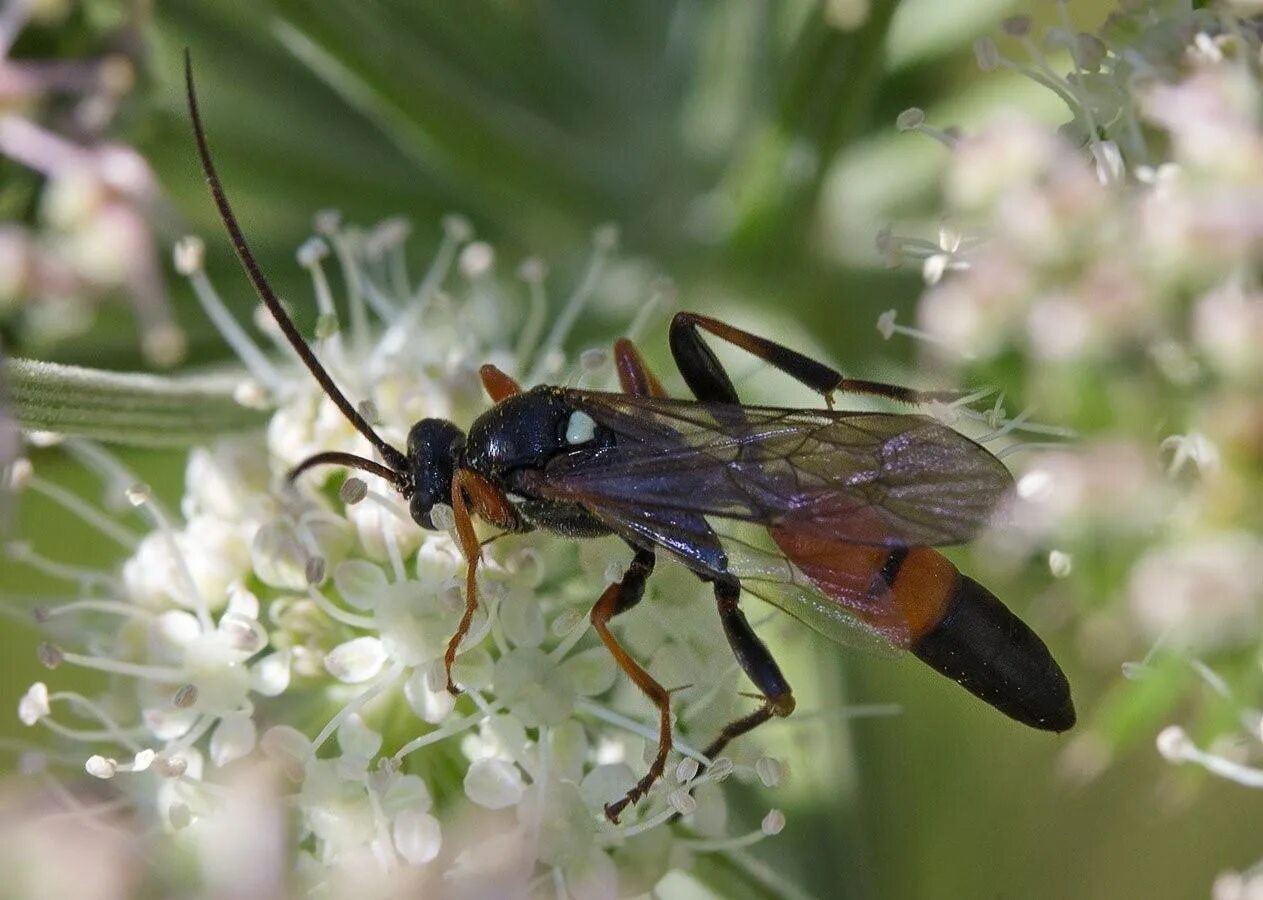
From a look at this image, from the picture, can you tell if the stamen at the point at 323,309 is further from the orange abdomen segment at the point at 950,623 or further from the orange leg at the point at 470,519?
the orange abdomen segment at the point at 950,623

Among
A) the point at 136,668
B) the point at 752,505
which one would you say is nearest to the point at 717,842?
the point at 752,505

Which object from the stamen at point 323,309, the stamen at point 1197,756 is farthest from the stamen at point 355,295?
the stamen at point 1197,756

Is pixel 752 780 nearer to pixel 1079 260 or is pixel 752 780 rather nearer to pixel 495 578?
pixel 495 578

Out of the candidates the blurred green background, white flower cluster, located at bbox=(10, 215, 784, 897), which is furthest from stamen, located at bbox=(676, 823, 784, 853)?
the blurred green background

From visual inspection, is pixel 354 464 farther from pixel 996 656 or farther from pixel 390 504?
pixel 996 656

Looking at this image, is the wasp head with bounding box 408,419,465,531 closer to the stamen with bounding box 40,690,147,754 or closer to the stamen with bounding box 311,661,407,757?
the stamen with bounding box 311,661,407,757

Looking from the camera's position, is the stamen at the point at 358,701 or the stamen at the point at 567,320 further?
the stamen at the point at 567,320
